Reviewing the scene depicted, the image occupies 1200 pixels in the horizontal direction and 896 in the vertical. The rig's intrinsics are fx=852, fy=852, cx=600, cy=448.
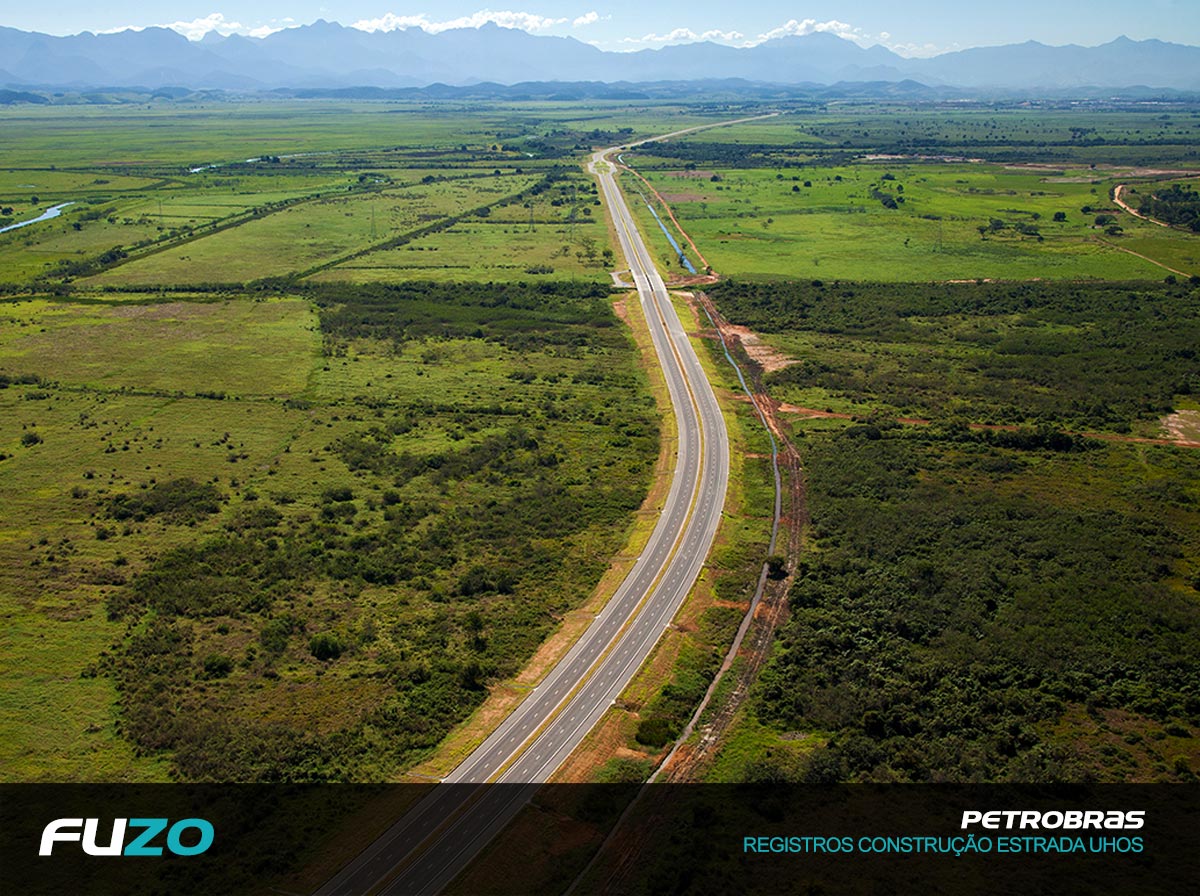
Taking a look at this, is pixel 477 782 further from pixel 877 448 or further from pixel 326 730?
pixel 877 448

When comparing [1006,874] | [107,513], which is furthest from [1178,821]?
[107,513]

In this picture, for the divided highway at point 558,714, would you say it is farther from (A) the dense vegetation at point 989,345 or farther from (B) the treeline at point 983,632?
(A) the dense vegetation at point 989,345

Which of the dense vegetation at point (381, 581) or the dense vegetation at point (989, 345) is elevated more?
the dense vegetation at point (989, 345)

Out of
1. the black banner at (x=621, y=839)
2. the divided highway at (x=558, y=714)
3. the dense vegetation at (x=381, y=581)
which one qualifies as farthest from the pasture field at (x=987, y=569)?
the dense vegetation at (x=381, y=581)

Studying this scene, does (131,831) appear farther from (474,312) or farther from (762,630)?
(474,312)

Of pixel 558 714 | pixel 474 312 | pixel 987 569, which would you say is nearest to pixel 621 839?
pixel 558 714
